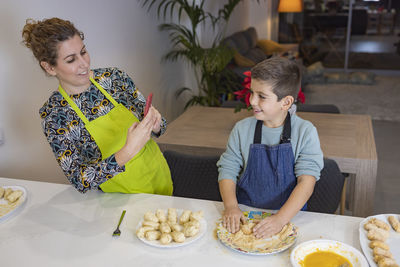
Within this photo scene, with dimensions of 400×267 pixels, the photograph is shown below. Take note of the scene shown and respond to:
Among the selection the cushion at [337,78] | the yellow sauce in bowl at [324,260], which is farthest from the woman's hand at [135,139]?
the cushion at [337,78]

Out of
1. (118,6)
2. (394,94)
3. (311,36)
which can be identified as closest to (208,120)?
(118,6)

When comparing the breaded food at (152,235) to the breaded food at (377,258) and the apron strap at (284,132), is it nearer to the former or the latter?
the apron strap at (284,132)

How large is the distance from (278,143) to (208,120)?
4.71 feet

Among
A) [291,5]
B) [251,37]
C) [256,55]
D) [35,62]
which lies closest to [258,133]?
[35,62]

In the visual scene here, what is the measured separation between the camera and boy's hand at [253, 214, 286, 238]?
1.29 meters

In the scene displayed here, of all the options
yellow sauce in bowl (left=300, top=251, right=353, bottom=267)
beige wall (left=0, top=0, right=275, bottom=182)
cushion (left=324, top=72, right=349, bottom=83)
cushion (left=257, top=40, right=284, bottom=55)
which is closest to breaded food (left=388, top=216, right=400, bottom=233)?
yellow sauce in bowl (left=300, top=251, right=353, bottom=267)

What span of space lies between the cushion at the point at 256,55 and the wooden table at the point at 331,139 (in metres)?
3.53

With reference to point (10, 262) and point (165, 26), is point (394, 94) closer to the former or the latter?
point (165, 26)

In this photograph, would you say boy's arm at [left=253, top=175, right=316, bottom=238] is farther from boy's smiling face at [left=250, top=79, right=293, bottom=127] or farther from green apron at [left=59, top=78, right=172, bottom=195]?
green apron at [left=59, top=78, right=172, bottom=195]

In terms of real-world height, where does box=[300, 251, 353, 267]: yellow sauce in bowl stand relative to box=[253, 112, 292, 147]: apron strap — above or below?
below

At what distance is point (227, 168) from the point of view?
5.39ft

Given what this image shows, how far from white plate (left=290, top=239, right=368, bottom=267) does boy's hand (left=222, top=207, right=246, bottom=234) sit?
0.22 meters

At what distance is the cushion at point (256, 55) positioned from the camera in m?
6.60

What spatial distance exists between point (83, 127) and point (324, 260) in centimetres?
103
